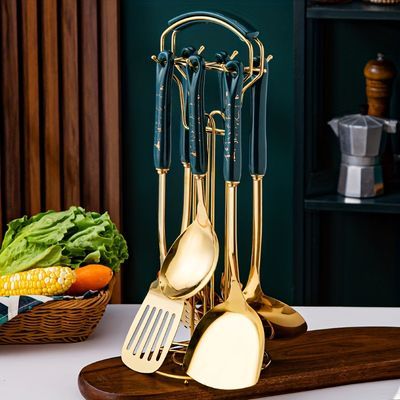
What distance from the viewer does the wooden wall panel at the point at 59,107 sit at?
3014 mm

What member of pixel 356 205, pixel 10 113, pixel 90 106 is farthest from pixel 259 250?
pixel 10 113

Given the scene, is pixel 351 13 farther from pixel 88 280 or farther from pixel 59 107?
pixel 88 280

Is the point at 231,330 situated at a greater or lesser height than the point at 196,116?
lesser

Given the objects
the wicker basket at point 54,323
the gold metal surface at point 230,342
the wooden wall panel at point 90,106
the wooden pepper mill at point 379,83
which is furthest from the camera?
the wooden wall panel at point 90,106

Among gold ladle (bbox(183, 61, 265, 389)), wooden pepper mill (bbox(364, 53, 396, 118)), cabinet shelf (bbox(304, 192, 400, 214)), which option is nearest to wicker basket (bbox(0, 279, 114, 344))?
gold ladle (bbox(183, 61, 265, 389))

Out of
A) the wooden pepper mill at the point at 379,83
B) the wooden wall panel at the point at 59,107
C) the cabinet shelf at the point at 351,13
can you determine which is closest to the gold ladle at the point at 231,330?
the cabinet shelf at the point at 351,13

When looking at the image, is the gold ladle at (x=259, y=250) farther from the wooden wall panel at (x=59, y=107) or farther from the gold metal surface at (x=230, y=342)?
the wooden wall panel at (x=59, y=107)

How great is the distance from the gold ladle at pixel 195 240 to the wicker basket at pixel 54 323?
0.74 ft

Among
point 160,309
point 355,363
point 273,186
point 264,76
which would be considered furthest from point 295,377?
point 273,186

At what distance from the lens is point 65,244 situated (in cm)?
176

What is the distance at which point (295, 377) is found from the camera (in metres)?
1.48

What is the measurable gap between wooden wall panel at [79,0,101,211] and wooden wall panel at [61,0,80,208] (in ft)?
0.07

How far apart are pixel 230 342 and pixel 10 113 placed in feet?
6.09

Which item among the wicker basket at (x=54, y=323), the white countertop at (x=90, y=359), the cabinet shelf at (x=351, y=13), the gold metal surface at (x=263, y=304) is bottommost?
the white countertop at (x=90, y=359)
